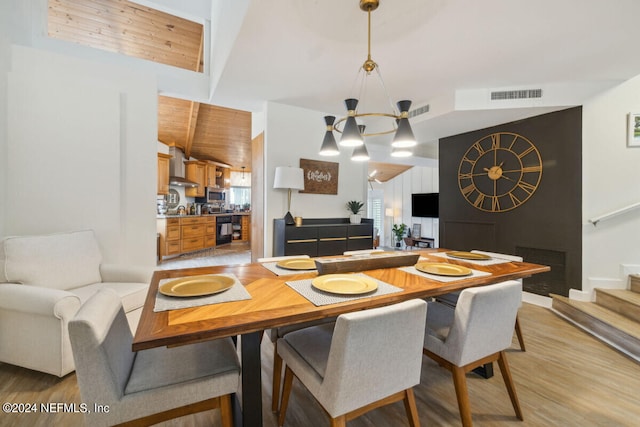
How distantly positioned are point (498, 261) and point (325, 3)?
2286 millimetres

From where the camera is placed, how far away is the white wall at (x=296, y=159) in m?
3.63

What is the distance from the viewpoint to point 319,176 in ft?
13.0

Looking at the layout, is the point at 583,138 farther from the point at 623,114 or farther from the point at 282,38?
the point at 282,38

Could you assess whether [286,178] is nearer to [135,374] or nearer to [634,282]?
[135,374]

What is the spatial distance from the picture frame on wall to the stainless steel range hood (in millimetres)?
7320

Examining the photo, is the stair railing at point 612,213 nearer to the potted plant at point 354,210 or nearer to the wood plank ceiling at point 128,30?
the potted plant at point 354,210

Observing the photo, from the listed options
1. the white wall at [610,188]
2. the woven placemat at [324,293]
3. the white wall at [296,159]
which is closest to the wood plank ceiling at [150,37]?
the white wall at [296,159]

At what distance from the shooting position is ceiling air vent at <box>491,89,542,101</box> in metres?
3.00

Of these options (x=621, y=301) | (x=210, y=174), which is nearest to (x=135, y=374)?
(x=621, y=301)

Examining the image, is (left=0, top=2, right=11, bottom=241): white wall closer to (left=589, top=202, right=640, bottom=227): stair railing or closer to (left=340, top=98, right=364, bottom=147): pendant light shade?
(left=340, top=98, right=364, bottom=147): pendant light shade

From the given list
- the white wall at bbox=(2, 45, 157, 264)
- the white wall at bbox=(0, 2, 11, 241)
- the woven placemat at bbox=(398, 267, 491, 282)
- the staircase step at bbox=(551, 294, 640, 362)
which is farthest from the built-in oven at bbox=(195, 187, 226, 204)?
the staircase step at bbox=(551, 294, 640, 362)

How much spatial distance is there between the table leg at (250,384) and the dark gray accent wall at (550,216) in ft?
12.2

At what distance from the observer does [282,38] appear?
7.18ft

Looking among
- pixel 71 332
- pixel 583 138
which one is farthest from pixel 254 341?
pixel 583 138
